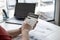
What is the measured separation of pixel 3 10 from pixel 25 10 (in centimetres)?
58

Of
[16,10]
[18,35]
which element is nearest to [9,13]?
[16,10]

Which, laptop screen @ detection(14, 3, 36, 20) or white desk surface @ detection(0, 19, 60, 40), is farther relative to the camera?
laptop screen @ detection(14, 3, 36, 20)

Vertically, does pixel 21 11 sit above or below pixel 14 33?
above

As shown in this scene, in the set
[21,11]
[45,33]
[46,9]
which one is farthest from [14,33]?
[46,9]

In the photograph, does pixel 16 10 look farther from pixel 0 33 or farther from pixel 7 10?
pixel 0 33

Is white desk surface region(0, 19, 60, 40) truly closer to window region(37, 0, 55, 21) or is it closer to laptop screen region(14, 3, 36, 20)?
laptop screen region(14, 3, 36, 20)

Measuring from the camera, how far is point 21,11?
2.34m

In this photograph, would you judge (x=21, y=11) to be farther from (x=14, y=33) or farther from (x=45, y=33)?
(x=45, y=33)

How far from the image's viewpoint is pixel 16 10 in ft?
7.87

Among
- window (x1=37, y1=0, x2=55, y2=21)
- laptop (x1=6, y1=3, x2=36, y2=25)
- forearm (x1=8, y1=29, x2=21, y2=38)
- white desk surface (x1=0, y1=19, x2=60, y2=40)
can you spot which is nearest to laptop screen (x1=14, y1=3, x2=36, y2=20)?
laptop (x1=6, y1=3, x2=36, y2=25)

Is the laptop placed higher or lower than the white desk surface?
higher

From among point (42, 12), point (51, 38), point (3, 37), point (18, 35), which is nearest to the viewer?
point (3, 37)

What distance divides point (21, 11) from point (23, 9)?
56 mm

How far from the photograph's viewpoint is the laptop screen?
2244 millimetres
